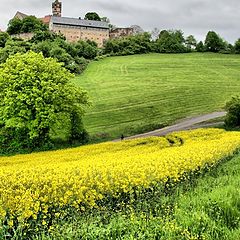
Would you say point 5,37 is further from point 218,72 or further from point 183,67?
point 218,72

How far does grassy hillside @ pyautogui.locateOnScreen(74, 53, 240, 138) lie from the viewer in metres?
52.7

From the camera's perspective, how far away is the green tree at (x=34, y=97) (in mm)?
39625

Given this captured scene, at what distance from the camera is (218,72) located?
88688mm

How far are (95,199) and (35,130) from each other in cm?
2812

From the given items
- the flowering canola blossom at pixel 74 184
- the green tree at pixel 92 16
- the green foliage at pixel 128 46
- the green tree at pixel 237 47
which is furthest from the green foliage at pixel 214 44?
the flowering canola blossom at pixel 74 184

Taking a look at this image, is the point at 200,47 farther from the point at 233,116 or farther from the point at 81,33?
the point at 233,116

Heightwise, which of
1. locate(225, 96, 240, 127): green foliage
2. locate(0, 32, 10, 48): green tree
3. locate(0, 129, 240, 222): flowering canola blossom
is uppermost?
locate(0, 32, 10, 48): green tree

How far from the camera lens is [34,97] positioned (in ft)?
132

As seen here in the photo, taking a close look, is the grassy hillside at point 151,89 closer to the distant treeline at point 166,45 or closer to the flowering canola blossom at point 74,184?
the distant treeline at point 166,45

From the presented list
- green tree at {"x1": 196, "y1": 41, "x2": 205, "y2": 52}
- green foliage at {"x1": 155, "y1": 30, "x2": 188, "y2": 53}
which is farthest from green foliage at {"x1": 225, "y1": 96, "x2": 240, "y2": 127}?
green tree at {"x1": 196, "y1": 41, "x2": 205, "y2": 52}

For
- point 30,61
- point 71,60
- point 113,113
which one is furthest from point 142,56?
point 30,61

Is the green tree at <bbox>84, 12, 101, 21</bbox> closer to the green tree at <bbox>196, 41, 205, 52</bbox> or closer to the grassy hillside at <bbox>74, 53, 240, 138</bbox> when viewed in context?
the green tree at <bbox>196, 41, 205, 52</bbox>

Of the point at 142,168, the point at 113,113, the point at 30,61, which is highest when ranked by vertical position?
the point at 30,61

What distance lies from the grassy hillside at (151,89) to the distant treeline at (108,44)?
651 centimetres
